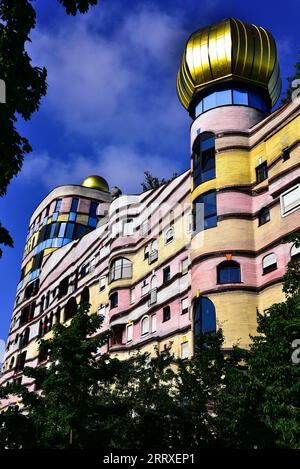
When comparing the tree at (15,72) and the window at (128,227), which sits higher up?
the window at (128,227)

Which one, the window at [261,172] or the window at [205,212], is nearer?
the window at [261,172]

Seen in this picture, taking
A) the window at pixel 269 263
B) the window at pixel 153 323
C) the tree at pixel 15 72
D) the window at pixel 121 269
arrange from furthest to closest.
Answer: the window at pixel 121 269 < the window at pixel 153 323 < the window at pixel 269 263 < the tree at pixel 15 72

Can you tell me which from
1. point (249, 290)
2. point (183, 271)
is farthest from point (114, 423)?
point (183, 271)

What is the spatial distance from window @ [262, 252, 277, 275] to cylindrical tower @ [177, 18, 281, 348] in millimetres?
541

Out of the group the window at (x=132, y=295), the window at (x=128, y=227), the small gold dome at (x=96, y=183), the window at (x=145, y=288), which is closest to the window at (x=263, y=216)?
the window at (x=145, y=288)

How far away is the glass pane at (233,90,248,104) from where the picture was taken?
24.5m

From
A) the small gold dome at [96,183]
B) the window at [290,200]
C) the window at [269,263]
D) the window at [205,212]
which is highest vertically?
the small gold dome at [96,183]

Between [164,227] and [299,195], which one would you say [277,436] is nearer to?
[299,195]

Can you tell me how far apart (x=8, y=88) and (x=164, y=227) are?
1911 centimetres

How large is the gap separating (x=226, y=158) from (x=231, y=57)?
4570mm

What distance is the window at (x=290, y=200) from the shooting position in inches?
784

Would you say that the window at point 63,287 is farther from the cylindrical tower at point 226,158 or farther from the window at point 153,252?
the cylindrical tower at point 226,158

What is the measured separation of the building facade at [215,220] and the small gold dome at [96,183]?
1718cm

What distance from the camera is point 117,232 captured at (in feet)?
104
